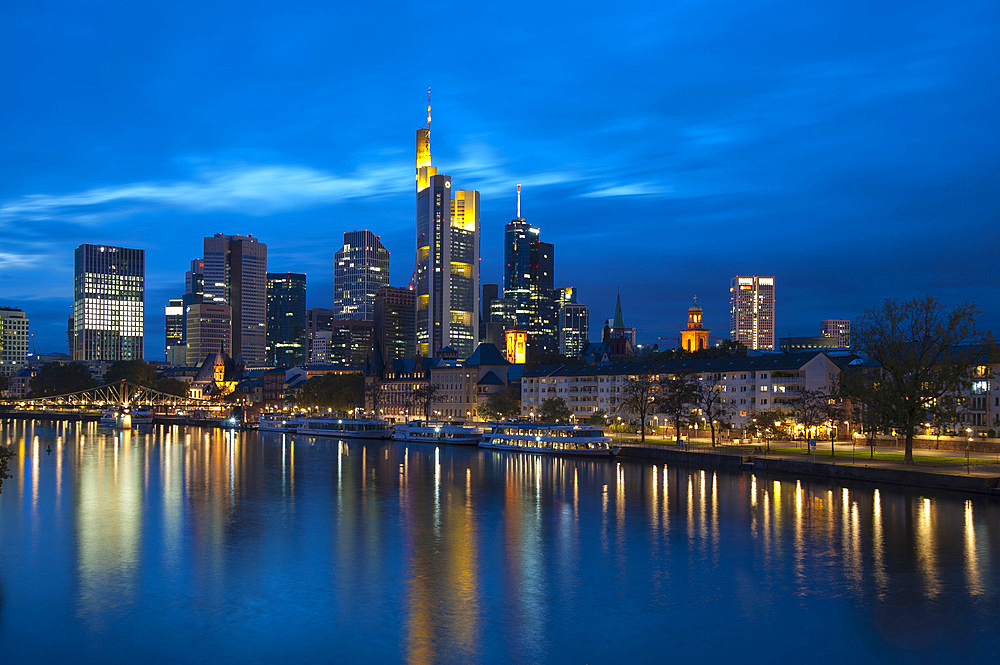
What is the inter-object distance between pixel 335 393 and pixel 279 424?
20846mm

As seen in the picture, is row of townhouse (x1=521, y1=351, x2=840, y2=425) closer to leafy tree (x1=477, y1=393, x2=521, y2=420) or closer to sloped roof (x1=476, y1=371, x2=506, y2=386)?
leafy tree (x1=477, y1=393, x2=521, y2=420)

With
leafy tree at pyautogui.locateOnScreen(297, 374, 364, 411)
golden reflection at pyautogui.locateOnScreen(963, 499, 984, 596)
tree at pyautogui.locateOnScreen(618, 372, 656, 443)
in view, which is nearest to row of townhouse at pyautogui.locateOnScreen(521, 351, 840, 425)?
tree at pyautogui.locateOnScreen(618, 372, 656, 443)

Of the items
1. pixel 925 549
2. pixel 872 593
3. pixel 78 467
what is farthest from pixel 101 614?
pixel 78 467

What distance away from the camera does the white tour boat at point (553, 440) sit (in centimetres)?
9419

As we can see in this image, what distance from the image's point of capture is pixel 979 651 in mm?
26594

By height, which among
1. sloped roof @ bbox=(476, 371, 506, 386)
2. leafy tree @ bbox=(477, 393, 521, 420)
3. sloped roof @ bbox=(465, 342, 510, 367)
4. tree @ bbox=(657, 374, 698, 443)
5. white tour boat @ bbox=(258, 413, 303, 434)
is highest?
sloped roof @ bbox=(465, 342, 510, 367)

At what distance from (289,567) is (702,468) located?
161 ft

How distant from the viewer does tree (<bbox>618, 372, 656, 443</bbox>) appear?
10997 cm

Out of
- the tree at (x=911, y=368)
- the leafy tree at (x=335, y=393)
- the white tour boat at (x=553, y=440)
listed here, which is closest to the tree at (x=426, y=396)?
the leafy tree at (x=335, y=393)

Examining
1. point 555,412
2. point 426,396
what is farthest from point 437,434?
point 426,396

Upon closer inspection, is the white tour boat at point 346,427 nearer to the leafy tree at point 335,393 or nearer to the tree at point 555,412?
the tree at point 555,412

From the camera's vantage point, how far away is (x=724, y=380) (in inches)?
4606

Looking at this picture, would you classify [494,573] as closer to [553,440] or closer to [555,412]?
[553,440]

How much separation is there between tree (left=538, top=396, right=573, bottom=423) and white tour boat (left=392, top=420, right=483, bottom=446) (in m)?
10.3
